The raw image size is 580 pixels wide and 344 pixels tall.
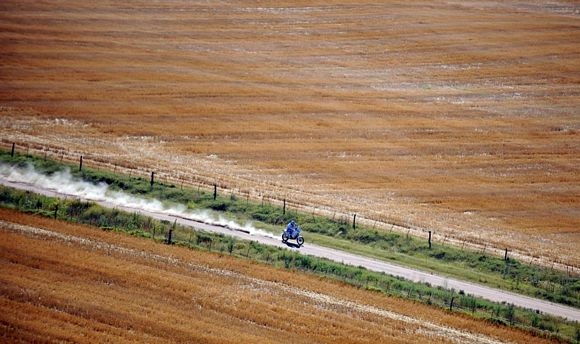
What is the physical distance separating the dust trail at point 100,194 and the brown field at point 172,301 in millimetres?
6207

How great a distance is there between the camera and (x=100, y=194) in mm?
48094

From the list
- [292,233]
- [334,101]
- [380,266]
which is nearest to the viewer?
[380,266]

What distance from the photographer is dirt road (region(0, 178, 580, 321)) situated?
3909 cm

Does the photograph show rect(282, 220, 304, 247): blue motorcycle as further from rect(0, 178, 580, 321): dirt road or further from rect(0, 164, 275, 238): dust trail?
rect(0, 164, 275, 238): dust trail

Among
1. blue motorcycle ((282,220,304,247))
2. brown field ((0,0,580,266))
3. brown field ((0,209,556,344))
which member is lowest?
brown field ((0,209,556,344))

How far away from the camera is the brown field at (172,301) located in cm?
2924

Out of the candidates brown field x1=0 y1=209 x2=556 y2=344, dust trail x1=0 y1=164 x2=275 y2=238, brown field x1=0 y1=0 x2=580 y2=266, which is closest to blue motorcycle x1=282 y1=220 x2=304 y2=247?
dust trail x1=0 y1=164 x2=275 y2=238

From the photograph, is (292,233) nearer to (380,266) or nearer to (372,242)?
(380,266)

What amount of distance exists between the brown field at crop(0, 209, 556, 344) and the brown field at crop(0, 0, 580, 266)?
13471 mm

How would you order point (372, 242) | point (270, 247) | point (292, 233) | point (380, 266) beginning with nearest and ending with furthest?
1. point (380, 266)
2. point (270, 247)
3. point (292, 233)
4. point (372, 242)

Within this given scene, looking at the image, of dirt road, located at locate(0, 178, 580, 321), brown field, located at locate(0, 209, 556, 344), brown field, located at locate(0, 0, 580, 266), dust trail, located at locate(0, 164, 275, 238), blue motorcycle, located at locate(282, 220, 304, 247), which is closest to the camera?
brown field, located at locate(0, 209, 556, 344)

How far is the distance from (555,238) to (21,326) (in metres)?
32.1

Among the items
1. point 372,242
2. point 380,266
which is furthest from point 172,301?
point 372,242

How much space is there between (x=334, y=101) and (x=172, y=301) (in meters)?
38.6
